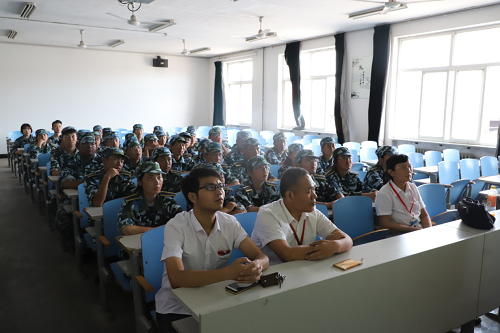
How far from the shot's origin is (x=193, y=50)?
1152 cm

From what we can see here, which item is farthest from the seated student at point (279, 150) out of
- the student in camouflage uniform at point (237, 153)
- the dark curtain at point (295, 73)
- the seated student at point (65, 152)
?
the dark curtain at point (295, 73)

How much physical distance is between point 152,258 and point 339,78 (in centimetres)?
747

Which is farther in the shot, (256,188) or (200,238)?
(256,188)

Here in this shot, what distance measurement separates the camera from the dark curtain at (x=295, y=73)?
9.73 meters

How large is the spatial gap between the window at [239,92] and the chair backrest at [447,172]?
26.0 ft

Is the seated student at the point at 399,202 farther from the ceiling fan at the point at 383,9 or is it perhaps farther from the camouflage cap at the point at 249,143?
the ceiling fan at the point at 383,9

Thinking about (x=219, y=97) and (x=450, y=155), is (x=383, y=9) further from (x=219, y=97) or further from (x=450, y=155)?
(x=219, y=97)

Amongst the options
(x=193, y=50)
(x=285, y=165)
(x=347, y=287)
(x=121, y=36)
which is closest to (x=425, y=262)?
(x=347, y=287)

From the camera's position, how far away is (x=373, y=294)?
171 centimetres

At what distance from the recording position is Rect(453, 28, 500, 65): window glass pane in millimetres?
6371

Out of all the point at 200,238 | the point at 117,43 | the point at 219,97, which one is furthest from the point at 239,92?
the point at 200,238

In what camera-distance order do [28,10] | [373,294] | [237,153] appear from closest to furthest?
[373,294] < [237,153] < [28,10]

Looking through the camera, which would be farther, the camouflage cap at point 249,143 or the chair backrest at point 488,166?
the chair backrest at point 488,166

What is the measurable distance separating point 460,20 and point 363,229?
17.2 ft
